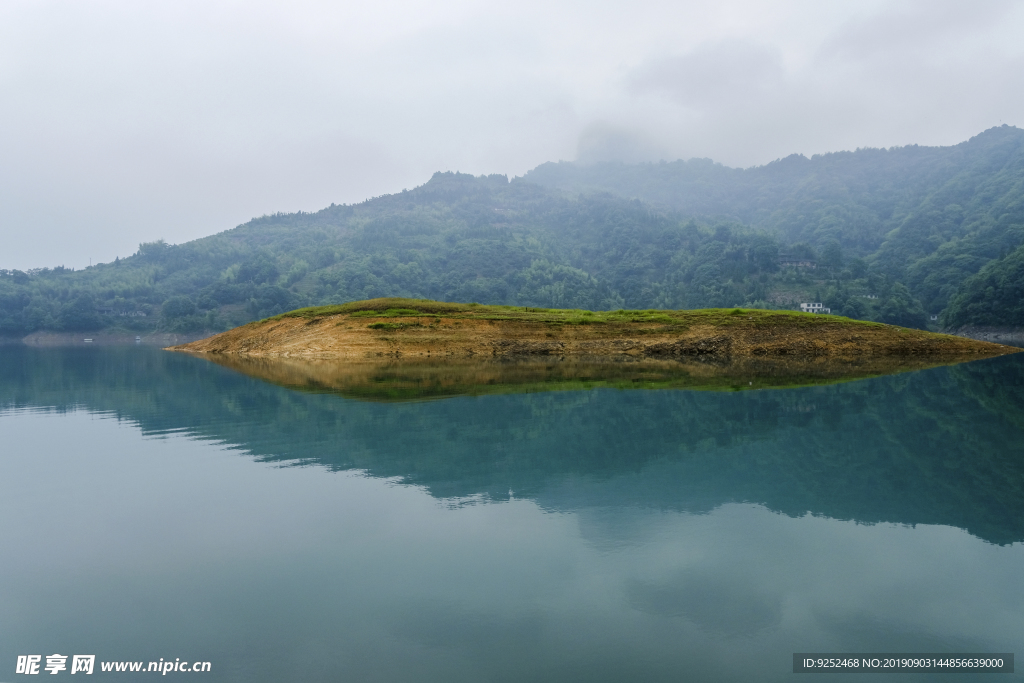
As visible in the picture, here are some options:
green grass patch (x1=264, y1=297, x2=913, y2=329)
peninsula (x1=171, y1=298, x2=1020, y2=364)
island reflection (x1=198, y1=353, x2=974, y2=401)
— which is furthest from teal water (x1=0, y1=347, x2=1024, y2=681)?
green grass patch (x1=264, y1=297, x2=913, y2=329)

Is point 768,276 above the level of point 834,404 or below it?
A: above

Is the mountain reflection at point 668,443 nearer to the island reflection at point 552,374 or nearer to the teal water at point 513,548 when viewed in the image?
the teal water at point 513,548

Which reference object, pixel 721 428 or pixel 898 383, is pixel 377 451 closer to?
pixel 721 428

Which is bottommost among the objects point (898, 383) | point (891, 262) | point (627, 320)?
point (898, 383)

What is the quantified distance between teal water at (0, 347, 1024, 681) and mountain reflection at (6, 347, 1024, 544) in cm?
11

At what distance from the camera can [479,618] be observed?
6.82 meters

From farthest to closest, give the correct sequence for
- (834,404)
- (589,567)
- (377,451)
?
(834,404)
(377,451)
(589,567)

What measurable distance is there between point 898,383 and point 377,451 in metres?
26.8

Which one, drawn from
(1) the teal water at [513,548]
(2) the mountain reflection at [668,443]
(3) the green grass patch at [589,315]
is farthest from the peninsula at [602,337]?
(1) the teal water at [513,548]

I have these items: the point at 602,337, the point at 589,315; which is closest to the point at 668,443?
the point at 602,337

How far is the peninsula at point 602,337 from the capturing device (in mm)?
52500

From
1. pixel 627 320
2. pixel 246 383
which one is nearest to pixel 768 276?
pixel 627 320

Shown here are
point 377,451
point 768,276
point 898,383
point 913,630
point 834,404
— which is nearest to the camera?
point 913,630

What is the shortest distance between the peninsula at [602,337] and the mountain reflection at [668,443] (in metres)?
24.2
